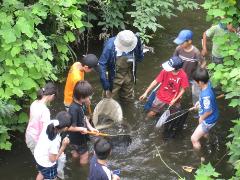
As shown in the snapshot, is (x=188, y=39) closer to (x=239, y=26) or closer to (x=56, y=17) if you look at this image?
(x=239, y=26)

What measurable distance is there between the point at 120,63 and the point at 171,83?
38.0 inches

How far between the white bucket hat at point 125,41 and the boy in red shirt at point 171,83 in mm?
633

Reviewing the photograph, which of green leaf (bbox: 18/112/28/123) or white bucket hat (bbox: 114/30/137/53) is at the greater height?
white bucket hat (bbox: 114/30/137/53)

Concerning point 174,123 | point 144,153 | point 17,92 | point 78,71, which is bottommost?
point 144,153

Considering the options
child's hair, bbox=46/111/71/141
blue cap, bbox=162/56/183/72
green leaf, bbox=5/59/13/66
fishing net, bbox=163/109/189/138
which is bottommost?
fishing net, bbox=163/109/189/138

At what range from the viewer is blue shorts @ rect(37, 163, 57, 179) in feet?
18.6

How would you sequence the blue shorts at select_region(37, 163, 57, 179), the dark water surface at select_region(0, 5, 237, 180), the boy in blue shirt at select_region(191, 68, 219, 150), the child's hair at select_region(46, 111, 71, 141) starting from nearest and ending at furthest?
the child's hair at select_region(46, 111, 71, 141)
the blue shorts at select_region(37, 163, 57, 179)
the boy in blue shirt at select_region(191, 68, 219, 150)
the dark water surface at select_region(0, 5, 237, 180)

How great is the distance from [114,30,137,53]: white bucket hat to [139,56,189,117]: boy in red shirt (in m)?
0.63

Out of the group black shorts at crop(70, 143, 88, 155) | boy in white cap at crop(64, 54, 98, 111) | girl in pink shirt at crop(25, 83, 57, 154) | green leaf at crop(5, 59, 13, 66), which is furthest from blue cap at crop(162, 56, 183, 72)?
green leaf at crop(5, 59, 13, 66)

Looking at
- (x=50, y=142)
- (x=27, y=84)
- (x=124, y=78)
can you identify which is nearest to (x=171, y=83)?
(x=124, y=78)

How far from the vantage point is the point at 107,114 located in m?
7.36

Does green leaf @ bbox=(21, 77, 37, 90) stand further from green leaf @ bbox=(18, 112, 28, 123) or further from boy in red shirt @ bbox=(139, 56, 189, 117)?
boy in red shirt @ bbox=(139, 56, 189, 117)

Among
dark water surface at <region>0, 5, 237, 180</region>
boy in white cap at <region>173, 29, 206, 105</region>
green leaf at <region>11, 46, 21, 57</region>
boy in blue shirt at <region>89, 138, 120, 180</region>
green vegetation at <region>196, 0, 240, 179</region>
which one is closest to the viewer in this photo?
boy in blue shirt at <region>89, 138, 120, 180</region>

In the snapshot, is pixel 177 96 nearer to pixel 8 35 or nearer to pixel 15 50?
pixel 15 50
